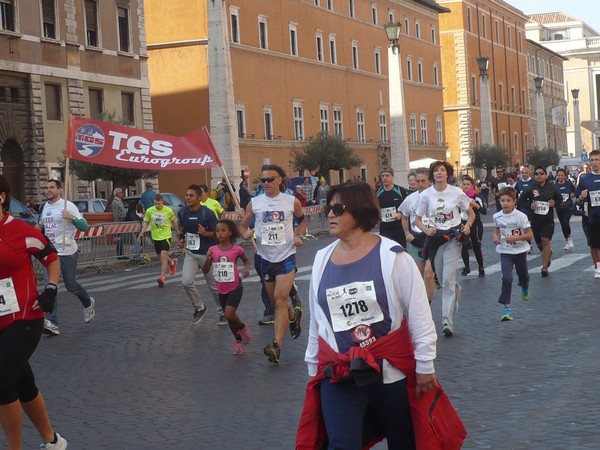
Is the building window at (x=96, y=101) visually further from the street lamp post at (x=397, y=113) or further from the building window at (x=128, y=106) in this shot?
the street lamp post at (x=397, y=113)

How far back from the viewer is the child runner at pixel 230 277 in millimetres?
11930

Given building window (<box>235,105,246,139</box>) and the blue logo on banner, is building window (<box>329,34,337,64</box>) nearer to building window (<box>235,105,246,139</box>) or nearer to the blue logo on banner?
building window (<box>235,105,246,139</box>)

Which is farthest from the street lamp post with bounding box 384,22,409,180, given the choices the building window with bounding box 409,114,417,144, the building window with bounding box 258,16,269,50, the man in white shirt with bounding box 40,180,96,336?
the building window with bounding box 409,114,417,144

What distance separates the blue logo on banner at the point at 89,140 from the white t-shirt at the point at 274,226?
24.1 ft

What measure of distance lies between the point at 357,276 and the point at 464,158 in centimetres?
8705

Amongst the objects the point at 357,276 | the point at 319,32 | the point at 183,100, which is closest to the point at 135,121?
the point at 183,100

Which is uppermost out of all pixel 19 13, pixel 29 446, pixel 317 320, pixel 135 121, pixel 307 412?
pixel 19 13

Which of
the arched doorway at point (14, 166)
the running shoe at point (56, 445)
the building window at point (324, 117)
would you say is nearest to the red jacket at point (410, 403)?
the running shoe at point (56, 445)

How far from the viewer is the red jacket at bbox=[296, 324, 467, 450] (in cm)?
516

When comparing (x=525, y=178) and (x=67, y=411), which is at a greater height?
(x=525, y=178)

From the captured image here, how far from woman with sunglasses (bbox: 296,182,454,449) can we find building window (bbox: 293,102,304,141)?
2146 inches

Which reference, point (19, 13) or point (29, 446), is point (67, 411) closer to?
point (29, 446)

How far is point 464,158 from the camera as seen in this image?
91.4 m

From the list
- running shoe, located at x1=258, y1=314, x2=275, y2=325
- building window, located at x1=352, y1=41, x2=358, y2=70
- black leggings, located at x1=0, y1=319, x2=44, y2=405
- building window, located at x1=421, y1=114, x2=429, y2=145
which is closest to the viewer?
black leggings, located at x1=0, y1=319, x2=44, y2=405
